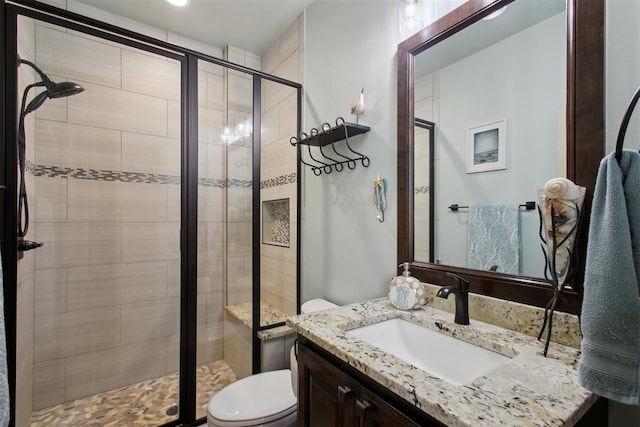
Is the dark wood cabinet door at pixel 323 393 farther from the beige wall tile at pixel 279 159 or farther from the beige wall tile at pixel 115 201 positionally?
the beige wall tile at pixel 115 201

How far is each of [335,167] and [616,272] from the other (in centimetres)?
136

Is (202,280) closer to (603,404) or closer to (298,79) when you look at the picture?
(298,79)

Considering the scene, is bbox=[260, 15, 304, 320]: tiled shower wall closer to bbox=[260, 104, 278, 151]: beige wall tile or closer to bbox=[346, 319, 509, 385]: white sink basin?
bbox=[260, 104, 278, 151]: beige wall tile

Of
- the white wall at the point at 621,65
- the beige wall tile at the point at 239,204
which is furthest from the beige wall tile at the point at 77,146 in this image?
the white wall at the point at 621,65

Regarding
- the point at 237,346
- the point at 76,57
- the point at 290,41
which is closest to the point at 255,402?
the point at 237,346

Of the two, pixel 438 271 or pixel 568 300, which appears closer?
pixel 568 300

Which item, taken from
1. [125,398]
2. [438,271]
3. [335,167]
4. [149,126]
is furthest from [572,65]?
[125,398]

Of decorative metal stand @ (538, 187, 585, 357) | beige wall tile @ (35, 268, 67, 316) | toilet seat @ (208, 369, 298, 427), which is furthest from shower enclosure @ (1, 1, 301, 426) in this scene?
decorative metal stand @ (538, 187, 585, 357)

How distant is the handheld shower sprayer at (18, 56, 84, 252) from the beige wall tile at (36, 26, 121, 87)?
0.11 metres

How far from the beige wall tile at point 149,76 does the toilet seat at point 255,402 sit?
168 cm

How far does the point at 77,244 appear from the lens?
1874 mm

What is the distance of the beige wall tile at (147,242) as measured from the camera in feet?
6.75

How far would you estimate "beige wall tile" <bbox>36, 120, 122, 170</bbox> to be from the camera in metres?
1.74

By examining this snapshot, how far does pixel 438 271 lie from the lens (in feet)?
3.93
